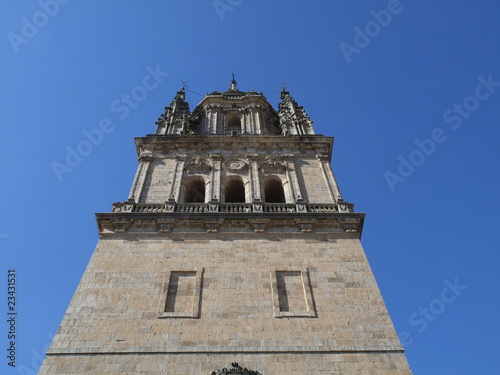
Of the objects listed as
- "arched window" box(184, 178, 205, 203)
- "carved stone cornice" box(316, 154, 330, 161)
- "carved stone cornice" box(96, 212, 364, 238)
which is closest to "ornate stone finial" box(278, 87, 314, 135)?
"carved stone cornice" box(316, 154, 330, 161)

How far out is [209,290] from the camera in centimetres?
1502

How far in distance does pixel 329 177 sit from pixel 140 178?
8.53 m

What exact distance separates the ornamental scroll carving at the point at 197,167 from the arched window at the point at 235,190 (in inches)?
50.7

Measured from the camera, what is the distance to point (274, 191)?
22.5m

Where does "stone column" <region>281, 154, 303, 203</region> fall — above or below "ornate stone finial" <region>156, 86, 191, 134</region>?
below

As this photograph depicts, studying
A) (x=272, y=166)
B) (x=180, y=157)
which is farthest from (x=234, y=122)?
(x=272, y=166)

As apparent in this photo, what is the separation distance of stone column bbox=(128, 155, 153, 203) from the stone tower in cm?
9

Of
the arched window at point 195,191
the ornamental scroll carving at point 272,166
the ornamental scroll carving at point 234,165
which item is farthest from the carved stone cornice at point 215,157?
the ornamental scroll carving at point 272,166

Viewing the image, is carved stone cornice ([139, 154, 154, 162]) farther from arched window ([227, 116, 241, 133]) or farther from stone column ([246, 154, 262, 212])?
arched window ([227, 116, 241, 133])

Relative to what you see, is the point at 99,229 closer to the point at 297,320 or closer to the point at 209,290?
the point at 209,290

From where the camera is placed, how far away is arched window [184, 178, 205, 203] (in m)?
21.8

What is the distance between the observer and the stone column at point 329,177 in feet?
66.2

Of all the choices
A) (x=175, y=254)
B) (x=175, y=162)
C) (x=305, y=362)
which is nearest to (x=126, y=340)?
(x=175, y=254)

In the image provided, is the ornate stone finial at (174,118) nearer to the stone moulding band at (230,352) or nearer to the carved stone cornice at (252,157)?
the carved stone cornice at (252,157)
